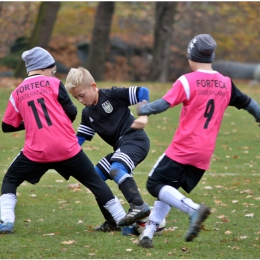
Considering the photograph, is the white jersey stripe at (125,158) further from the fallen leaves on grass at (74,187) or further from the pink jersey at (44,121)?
the fallen leaves on grass at (74,187)

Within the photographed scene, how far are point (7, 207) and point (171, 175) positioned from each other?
1.72 meters

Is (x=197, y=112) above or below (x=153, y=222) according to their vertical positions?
above

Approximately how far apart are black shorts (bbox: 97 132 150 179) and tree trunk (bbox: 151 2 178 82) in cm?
2294

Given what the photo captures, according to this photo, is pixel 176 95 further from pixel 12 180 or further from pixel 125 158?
pixel 12 180

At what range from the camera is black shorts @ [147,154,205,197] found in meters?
5.47

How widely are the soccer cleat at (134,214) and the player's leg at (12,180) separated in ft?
3.21

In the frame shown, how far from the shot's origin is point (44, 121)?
5.84 metres

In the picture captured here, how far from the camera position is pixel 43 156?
588cm

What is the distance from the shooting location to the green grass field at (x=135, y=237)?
5.49m

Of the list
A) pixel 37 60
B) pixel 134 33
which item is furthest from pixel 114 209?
pixel 134 33

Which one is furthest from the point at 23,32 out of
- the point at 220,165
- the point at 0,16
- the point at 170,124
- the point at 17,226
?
the point at 17,226

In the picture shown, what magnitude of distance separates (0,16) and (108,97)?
29.4 m

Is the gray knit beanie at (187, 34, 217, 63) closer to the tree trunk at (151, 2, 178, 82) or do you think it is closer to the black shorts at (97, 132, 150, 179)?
the black shorts at (97, 132, 150, 179)

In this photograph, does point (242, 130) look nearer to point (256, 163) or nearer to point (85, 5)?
point (256, 163)
